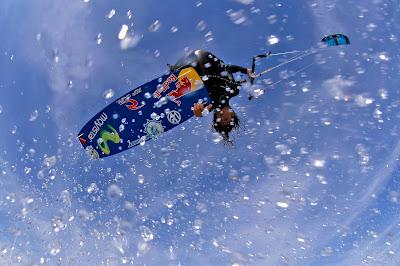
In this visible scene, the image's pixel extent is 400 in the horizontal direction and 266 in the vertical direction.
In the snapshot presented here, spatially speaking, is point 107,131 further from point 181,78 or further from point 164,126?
point 181,78

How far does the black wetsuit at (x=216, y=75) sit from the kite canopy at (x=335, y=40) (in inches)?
93.1

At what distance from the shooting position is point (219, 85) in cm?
998

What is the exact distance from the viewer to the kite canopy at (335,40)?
387 inches

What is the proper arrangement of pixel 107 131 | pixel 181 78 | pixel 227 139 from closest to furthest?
pixel 227 139
pixel 181 78
pixel 107 131

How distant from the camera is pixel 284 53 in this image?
34.6 feet

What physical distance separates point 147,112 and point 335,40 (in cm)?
568

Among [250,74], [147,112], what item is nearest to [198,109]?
[147,112]

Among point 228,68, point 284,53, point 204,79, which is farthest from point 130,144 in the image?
point 284,53

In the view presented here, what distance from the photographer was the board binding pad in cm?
1033

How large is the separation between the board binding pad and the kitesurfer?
0.72 feet

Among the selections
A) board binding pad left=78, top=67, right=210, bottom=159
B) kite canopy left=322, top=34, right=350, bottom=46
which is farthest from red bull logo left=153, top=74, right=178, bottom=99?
kite canopy left=322, top=34, right=350, bottom=46

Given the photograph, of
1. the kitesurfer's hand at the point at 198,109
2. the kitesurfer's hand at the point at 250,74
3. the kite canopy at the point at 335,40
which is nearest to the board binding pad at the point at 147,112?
the kitesurfer's hand at the point at 198,109

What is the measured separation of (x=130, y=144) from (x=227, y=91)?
3.62m

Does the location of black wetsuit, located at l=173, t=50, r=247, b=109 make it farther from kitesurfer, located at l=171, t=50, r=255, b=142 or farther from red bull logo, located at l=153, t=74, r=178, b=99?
red bull logo, located at l=153, t=74, r=178, b=99
